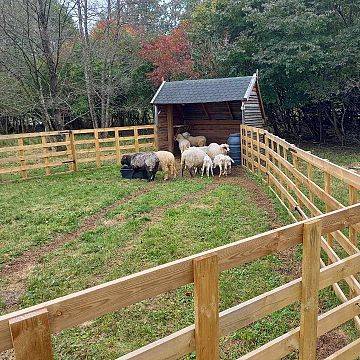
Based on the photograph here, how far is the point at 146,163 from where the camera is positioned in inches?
383

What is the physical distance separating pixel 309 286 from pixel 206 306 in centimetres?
76

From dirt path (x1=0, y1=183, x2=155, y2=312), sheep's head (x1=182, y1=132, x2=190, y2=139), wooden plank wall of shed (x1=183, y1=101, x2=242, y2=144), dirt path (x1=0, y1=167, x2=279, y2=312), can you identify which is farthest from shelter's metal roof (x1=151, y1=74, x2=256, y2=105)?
dirt path (x1=0, y1=183, x2=155, y2=312)

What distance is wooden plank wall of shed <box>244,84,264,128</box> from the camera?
12.3m

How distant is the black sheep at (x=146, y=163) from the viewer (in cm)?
972

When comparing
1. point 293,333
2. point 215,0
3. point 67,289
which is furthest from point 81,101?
point 293,333

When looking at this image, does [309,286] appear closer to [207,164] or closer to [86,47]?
[207,164]

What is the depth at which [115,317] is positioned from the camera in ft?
11.5

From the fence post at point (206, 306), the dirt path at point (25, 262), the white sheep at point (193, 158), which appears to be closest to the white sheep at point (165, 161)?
the white sheep at point (193, 158)

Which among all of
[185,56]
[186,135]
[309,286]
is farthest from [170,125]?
[309,286]

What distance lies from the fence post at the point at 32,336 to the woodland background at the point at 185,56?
1386 cm

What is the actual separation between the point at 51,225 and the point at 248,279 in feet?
12.3

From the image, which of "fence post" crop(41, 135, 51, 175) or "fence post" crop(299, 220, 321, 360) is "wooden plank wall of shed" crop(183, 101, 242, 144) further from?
"fence post" crop(299, 220, 321, 360)

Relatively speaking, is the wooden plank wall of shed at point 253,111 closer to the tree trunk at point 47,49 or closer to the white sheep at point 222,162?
the white sheep at point 222,162

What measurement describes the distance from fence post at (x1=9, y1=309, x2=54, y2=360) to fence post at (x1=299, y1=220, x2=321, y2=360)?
1409 millimetres
